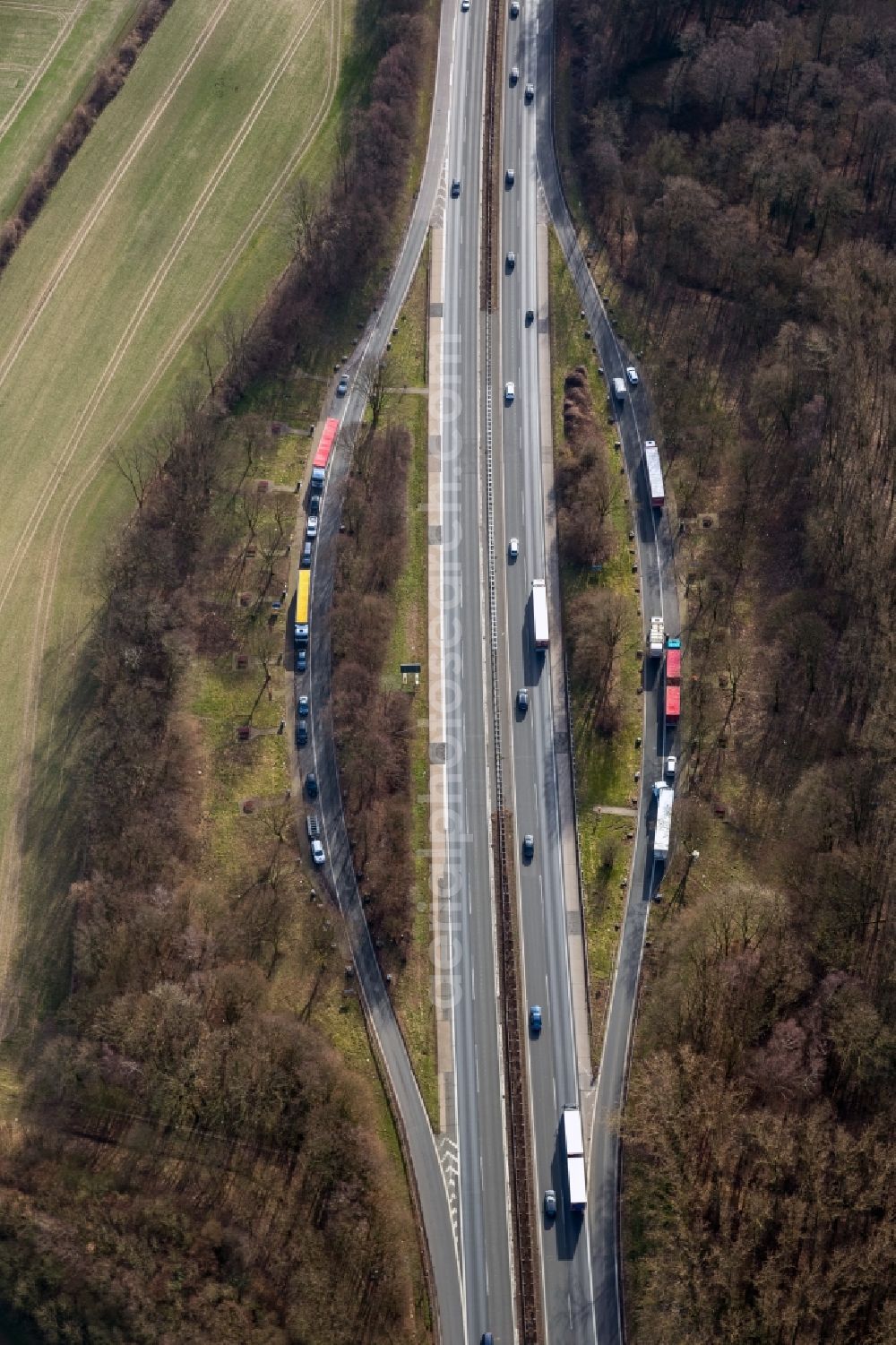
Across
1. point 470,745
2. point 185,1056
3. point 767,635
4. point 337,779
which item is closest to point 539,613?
point 470,745

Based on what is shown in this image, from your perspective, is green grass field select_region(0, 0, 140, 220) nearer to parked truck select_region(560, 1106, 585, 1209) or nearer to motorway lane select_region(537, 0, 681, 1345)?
motorway lane select_region(537, 0, 681, 1345)

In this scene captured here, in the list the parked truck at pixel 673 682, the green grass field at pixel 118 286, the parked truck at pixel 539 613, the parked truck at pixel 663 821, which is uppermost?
the green grass field at pixel 118 286

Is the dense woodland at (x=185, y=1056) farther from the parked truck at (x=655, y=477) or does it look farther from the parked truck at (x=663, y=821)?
the parked truck at (x=655, y=477)

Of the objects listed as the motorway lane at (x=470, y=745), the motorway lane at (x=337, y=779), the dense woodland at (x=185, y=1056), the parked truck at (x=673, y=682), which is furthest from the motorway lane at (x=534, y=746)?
the dense woodland at (x=185, y=1056)

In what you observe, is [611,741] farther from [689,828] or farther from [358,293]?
[358,293]

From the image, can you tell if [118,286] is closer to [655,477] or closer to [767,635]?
[655,477]

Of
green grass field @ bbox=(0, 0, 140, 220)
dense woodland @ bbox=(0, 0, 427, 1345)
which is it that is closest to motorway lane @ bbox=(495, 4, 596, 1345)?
dense woodland @ bbox=(0, 0, 427, 1345)
